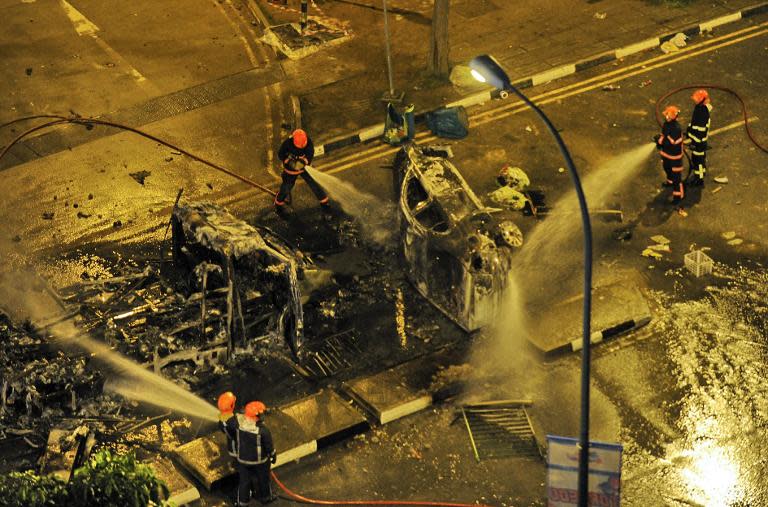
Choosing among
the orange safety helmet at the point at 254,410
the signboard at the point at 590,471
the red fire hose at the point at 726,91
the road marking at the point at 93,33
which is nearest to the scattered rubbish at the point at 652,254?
the red fire hose at the point at 726,91

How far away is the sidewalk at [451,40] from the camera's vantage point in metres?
21.6

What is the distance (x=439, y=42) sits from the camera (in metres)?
21.8

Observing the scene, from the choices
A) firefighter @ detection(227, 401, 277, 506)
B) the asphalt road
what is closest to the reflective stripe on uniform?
the asphalt road

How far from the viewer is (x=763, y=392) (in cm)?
1503

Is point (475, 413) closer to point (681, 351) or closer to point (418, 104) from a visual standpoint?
point (681, 351)

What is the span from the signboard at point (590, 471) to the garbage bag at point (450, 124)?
31.7ft

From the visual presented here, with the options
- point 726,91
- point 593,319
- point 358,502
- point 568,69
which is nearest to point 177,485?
point 358,502

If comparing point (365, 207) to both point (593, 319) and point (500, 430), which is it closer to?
point (593, 319)

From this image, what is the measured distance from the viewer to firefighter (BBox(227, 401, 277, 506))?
43.5 feet

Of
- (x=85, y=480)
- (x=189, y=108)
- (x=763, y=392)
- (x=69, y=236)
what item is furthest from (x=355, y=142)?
(x=85, y=480)

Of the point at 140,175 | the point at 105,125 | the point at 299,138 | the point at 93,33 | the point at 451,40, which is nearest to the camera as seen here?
the point at 299,138

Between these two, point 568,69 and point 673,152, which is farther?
point 568,69

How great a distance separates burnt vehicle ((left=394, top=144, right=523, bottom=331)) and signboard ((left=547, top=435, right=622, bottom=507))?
4144 mm

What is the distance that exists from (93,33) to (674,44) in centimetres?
1166
